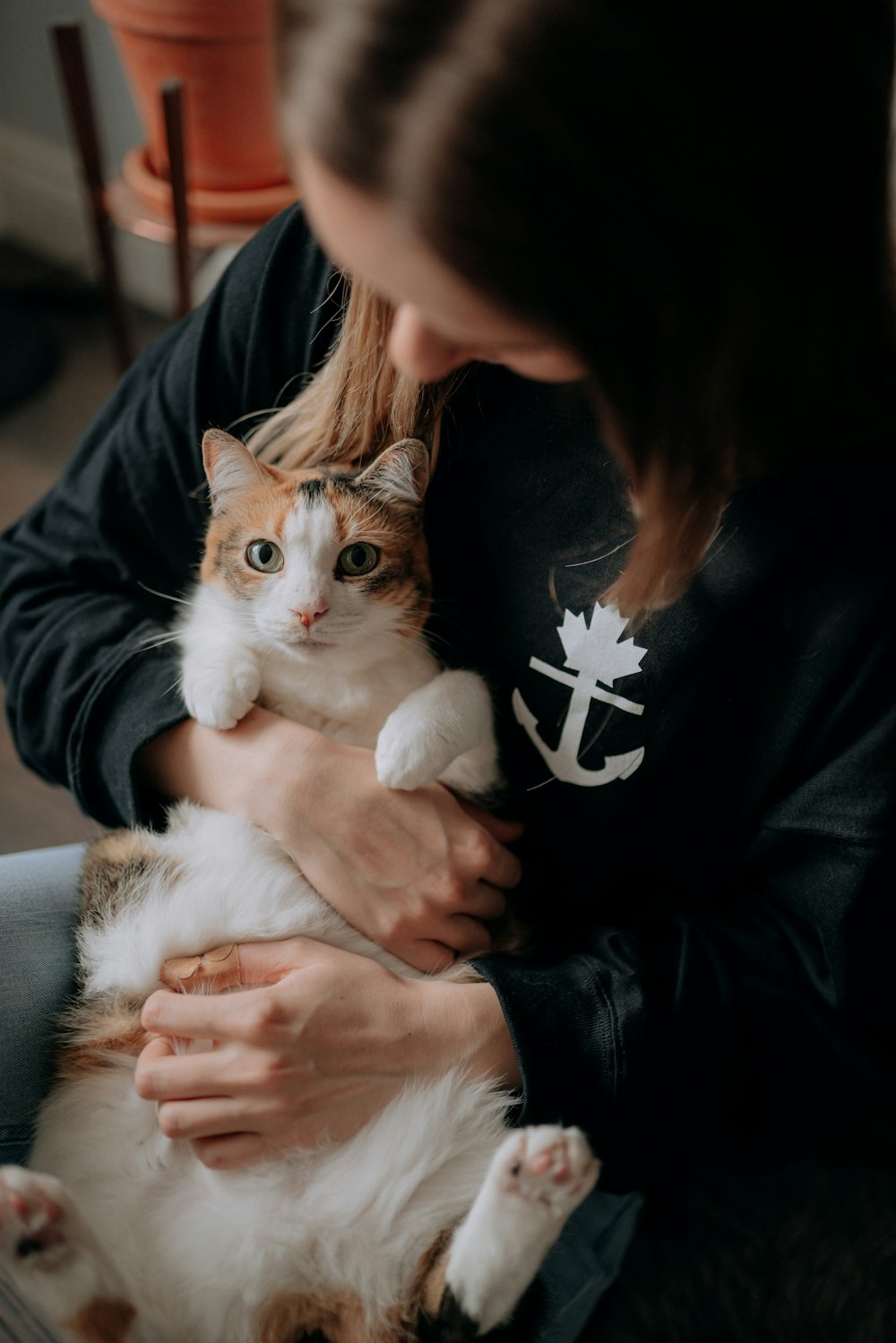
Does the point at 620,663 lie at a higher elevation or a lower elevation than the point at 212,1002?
higher

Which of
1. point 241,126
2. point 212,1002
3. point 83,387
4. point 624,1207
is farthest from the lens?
point 83,387

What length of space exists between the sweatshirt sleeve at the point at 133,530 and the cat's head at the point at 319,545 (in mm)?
99

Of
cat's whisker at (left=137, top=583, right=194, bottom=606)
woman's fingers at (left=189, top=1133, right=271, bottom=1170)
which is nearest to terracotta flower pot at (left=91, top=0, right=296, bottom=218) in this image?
cat's whisker at (left=137, top=583, right=194, bottom=606)

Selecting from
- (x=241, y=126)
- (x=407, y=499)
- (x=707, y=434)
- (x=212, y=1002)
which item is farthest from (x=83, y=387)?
(x=707, y=434)

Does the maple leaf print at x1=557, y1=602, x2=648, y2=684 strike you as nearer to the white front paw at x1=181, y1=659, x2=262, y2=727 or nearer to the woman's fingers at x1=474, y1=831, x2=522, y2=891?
the woman's fingers at x1=474, y1=831, x2=522, y2=891

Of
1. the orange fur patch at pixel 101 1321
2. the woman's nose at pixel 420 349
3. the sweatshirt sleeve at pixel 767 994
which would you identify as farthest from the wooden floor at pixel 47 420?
the woman's nose at pixel 420 349

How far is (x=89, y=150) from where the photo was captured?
2082mm

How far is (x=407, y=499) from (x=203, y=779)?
39 centimetres

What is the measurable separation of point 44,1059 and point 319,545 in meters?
0.62

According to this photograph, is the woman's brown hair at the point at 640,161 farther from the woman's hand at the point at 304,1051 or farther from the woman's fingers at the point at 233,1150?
the woman's fingers at the point at 233,1150

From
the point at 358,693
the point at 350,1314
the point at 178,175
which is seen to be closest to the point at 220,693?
the point at 358,693

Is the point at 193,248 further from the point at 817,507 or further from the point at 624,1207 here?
the point at 624,1207

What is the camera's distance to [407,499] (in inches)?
42.1

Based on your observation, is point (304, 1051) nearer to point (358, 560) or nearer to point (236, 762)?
point (236, 762)
